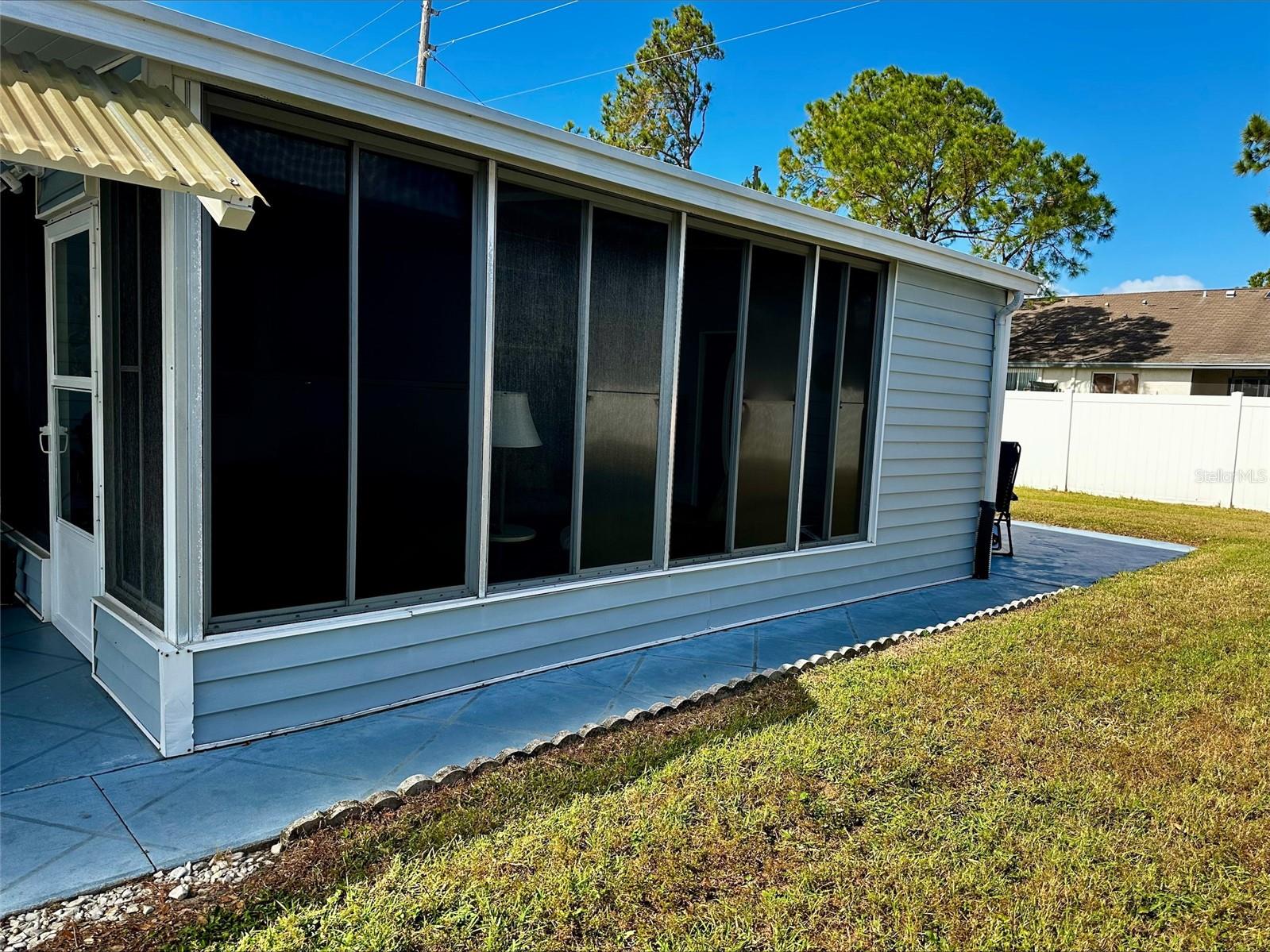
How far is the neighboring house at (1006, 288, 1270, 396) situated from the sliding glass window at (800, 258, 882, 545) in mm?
13084

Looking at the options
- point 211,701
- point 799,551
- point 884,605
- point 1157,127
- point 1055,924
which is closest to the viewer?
point 1055,924

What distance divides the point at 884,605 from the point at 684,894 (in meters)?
4.20

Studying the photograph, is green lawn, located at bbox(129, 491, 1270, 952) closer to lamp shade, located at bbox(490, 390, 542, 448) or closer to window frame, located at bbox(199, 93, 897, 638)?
window frame, located at bbox(199, 93, 897, 638)

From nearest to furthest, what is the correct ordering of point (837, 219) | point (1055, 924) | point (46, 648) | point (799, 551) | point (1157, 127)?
point (1055, 924) < point (46, 648) < point (837, 219) < point (799, 551) < point (1157, 127)

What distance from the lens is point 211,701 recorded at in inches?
123

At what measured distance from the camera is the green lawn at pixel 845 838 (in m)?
2.20

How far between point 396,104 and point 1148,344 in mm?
20905

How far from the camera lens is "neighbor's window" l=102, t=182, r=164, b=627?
3.08 metres

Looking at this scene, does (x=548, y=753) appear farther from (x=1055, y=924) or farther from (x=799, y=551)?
(x=799, y=551)

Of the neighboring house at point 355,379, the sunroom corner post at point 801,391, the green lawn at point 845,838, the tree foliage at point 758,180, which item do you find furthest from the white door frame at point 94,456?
the tree foliage at point 758,180

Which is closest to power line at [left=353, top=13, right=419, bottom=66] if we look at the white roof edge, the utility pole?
the utility pole

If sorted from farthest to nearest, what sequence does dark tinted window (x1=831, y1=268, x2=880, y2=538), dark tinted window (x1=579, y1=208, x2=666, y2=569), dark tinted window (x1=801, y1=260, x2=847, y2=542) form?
1. dark tinted window (x1=831, y1=268, x2=880, y2=538)
2. dark tinted window (x1=801, y1=260, x2=847, y2=542)
3. dark tinted window (x1=579, y1=208, x2=666, y2=569)

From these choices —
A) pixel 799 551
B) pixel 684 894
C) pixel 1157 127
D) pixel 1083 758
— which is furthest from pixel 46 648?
pixel 1157 127

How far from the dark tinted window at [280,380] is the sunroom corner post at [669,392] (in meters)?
1.94
